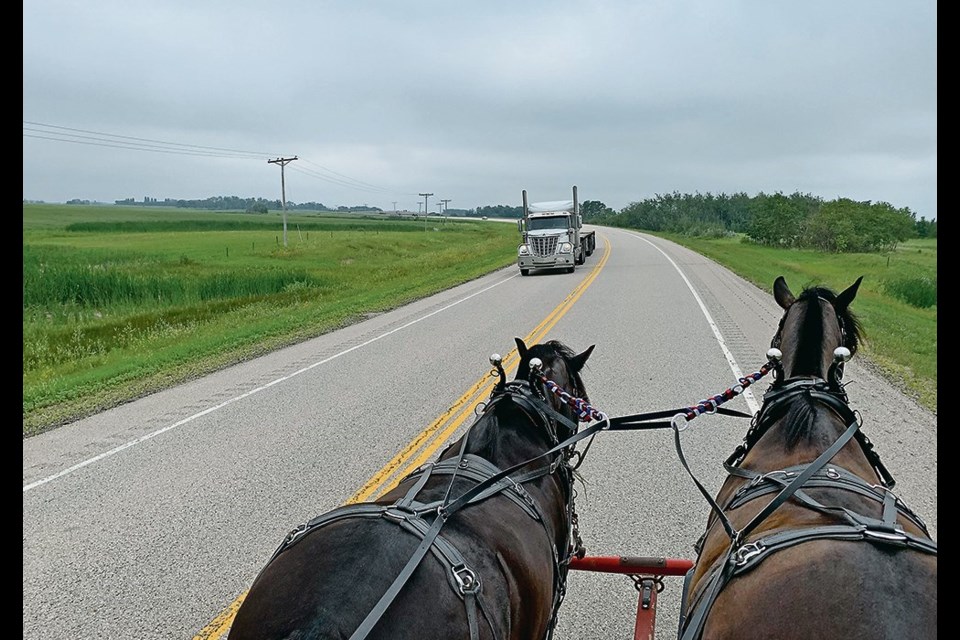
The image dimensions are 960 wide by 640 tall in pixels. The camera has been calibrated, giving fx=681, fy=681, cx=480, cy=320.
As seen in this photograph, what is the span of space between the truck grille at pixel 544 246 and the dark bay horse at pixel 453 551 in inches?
973

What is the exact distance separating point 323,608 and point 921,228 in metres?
69.8

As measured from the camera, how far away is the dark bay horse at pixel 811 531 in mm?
1937

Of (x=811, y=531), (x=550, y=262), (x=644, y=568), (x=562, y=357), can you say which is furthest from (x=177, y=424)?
(x=550, y=262)

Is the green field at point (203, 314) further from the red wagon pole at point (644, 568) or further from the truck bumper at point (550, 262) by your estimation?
the red wagon pole at point (644, 568)

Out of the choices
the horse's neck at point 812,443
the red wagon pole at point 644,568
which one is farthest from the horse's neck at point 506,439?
the horse's neck at point 812,443

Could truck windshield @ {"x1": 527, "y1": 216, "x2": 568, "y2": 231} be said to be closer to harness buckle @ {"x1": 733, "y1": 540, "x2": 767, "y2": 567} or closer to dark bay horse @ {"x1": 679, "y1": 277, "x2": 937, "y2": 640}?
dark bay horse @ {"x1": 679, "y1": 277, "x2": 937, "y2": 640}

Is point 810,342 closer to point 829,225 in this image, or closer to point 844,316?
point 844,316

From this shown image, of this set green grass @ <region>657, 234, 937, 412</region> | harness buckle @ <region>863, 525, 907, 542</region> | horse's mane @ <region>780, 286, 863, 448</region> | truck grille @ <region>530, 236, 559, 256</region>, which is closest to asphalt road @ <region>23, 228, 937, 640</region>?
green grass @ <region>657, 234, 937, 412</region>

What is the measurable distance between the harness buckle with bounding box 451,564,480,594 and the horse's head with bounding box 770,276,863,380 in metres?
2.00

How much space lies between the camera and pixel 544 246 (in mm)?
28344

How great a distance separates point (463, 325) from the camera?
14.9 metres

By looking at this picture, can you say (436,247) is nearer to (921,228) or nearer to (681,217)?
(921,228)

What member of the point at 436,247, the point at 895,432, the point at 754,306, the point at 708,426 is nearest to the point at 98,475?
the point at 708,426

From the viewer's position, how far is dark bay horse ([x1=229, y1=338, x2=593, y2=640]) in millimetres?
2129
